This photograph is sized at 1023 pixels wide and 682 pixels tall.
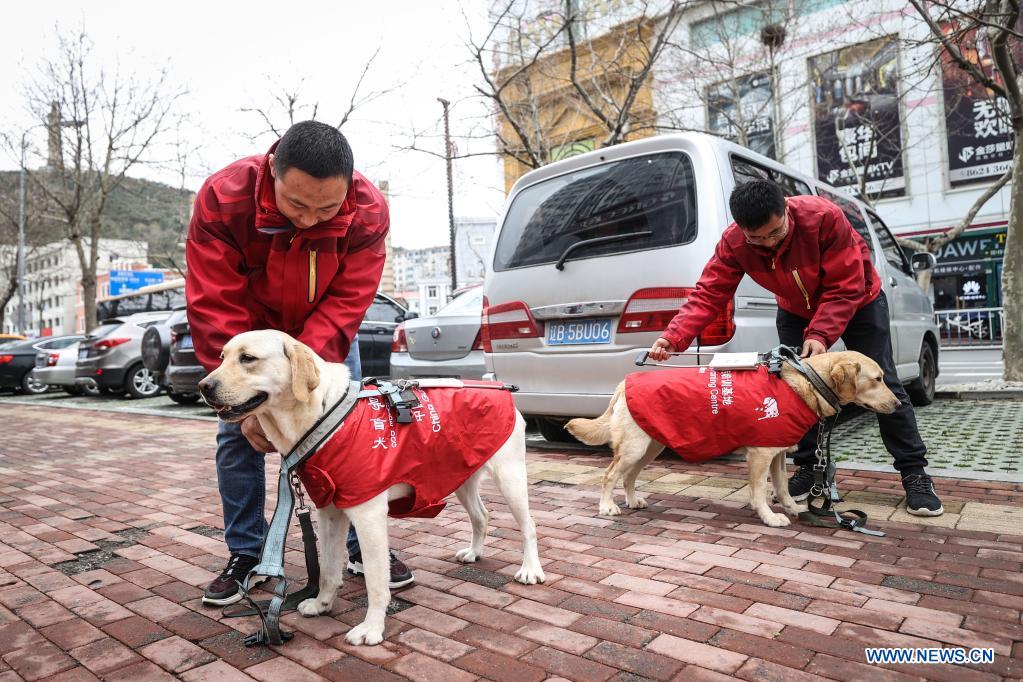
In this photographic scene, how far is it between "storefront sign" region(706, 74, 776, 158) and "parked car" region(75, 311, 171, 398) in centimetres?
1422

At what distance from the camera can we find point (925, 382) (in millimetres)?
7957

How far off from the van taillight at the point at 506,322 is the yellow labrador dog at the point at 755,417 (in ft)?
5.10

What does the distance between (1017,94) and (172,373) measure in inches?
473

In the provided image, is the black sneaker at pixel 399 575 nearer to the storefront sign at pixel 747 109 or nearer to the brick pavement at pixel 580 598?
the brick pavement at pixel 580 598

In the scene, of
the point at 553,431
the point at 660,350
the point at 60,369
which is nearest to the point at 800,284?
the point at 660,350

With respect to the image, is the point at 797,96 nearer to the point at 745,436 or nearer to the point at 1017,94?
the point at 1017,94

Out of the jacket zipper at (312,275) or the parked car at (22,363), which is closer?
the jacket zipper at (312,275)

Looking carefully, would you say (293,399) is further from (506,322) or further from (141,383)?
(141,383)

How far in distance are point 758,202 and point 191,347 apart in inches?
355

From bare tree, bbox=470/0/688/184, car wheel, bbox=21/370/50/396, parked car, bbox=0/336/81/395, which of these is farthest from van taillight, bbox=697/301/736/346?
car wheel, bbox=21/370/50/396

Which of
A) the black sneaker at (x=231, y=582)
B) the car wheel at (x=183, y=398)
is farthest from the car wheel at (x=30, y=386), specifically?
the black sneaker at (x=231, y=582)

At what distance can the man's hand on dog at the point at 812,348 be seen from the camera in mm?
3613

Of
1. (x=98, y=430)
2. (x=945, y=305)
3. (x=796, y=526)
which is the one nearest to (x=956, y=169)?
(x=945, y=305)

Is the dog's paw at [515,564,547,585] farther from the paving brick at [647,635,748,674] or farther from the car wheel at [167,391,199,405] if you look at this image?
the car wheel at [167,391,199,405]
